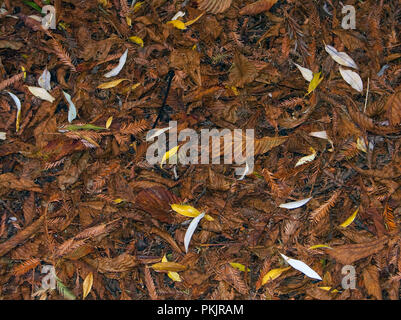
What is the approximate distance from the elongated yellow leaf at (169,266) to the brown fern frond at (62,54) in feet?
1.95

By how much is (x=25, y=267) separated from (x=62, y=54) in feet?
1.94

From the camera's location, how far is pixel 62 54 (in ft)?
3.72

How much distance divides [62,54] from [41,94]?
0.13m

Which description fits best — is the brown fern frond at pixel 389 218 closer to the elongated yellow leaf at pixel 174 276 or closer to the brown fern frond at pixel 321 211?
the brown fern frond at pixel 321 211

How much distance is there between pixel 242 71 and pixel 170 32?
24cm

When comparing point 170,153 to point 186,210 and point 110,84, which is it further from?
point 110,84

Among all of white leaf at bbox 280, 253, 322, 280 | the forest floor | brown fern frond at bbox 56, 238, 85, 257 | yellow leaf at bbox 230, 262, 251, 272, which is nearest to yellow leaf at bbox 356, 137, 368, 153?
the forest floor

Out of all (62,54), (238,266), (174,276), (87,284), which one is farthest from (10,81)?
(238,266)

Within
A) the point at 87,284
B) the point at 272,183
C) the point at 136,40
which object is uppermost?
the point at 136,40

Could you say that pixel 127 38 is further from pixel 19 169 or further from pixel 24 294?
pixel 24 294

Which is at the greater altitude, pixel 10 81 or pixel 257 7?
pixel 257 7

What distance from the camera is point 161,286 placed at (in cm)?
106

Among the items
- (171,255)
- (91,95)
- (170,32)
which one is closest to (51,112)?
(91,95)

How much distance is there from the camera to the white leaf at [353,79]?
112 centimetres
